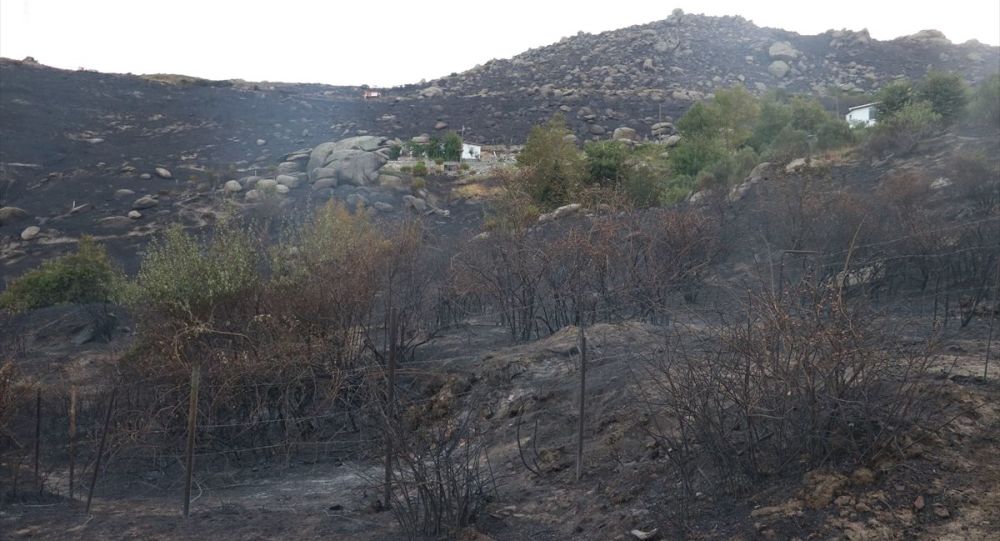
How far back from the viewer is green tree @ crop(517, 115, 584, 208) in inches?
1337

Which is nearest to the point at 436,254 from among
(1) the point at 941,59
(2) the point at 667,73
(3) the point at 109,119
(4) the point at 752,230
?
(4) the point at 752,230

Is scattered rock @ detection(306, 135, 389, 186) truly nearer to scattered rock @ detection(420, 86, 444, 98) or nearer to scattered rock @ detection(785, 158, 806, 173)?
scattered rock @ detection(785, 158, 806, 173)

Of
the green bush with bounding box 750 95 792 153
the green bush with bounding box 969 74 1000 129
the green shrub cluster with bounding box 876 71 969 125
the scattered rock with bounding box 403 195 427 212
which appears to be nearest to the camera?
the green bush with bounding box 969 74 1000 129

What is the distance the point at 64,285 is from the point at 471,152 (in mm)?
27762

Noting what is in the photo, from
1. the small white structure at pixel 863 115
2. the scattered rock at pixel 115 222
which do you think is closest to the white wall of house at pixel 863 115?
the small white structure at pixel 863 115

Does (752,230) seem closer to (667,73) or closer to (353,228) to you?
(353,228)

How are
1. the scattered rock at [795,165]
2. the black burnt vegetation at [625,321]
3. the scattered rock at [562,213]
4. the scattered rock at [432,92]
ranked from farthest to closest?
the scattered rock at [432,92], the scattered rock at [562,213], the scattered rock at [795,165], the black burnt vegetation at [625,321]

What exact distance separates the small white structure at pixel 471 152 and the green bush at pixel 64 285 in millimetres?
25397

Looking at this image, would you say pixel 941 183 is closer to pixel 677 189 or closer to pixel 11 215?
pixel 677 189

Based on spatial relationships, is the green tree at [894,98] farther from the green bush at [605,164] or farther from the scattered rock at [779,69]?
the scattered rock at [779,69]

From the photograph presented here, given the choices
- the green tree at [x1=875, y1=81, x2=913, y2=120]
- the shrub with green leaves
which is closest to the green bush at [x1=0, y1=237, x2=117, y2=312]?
the shrub with green leaves

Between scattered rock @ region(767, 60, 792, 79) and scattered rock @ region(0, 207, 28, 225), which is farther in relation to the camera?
scattered rock @ region(767, 60, 792, 79)

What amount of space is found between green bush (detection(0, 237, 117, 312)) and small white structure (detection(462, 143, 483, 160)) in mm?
25397

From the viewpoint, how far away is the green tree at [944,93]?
107 ft
